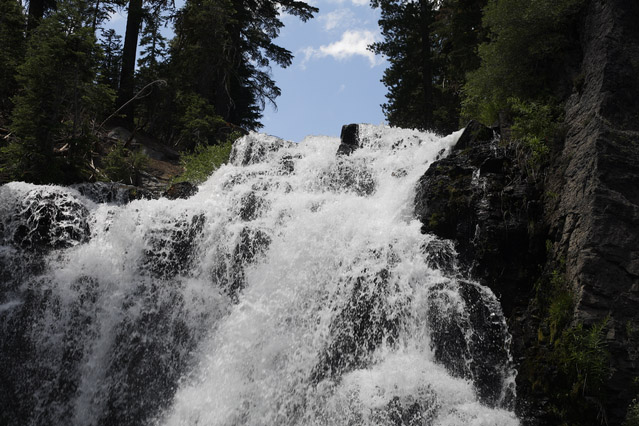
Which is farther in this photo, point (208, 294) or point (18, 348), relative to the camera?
point (208, 294)

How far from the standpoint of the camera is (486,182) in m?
9.07

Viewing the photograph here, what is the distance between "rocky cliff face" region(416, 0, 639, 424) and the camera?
6844 millimetres

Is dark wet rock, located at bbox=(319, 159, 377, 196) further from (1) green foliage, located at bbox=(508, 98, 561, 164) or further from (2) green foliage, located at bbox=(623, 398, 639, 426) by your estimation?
(2) green foliage, located at bbox=(623, 398, 639, 426)

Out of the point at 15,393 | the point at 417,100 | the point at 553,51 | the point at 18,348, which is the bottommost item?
the point at 15,393

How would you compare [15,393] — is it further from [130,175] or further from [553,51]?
[553,51]

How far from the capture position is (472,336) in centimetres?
770

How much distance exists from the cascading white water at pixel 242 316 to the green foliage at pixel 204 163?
11.2ft

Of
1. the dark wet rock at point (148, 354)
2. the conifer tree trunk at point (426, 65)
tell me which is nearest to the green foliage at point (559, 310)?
the dark wet rock at point (148, 354)

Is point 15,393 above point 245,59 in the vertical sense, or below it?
below

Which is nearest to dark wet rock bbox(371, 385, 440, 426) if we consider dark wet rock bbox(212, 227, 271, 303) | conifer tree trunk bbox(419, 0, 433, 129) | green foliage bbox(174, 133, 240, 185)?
dark wet rock bbox(212, 227, 271, 303)

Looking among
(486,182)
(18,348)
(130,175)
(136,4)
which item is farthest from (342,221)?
(136,4)

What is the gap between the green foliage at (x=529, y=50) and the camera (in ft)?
32.8

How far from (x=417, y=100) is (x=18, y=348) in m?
20.3

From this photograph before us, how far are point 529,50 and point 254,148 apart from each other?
27.7 feet
